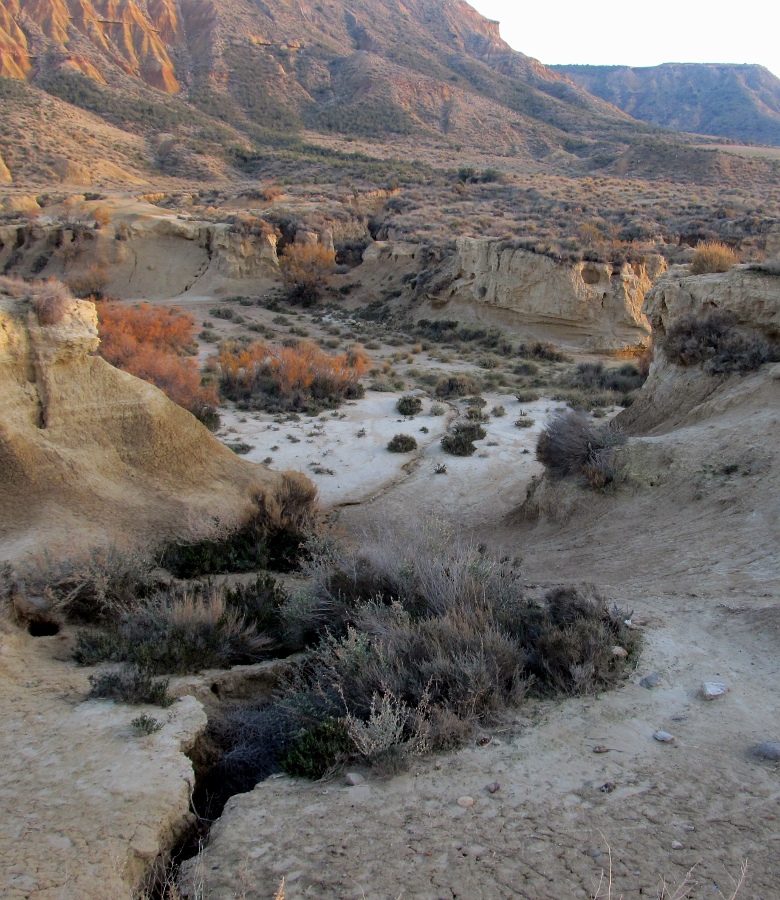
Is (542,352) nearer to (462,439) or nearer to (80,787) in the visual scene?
(462,439)

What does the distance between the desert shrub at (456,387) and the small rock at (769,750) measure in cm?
1348

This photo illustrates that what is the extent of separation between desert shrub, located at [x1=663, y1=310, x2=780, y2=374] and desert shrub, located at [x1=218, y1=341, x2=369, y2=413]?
7.65m

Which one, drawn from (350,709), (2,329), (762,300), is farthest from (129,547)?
(762,300)

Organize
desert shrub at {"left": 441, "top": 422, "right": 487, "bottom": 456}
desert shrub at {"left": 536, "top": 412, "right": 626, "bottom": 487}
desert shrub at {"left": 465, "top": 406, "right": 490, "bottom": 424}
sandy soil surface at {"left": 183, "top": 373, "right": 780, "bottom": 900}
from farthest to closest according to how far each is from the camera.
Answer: desert shrub at {"left": 465, "top": 406, "right": 490, "bottom": 424}
desert shrub at {"left": 441, "top": 422, "right": 487, "bottom": 456}
desert shrub at {"left": 536, "top": 412, "right": 626, "bottom": 487}
sandy soil surface at {"left": 183, "top": 373, "right": 780, "bottom": 900}

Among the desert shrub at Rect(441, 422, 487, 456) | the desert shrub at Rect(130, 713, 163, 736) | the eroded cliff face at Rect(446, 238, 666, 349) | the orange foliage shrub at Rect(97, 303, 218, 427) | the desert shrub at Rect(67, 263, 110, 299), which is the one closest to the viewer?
the desert shrub at Rect(130, 713, 163, 736)

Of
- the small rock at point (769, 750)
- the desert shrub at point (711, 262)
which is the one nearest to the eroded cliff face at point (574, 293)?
the desert shrub at point (711, 262)

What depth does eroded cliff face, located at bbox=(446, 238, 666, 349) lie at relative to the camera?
2147cm

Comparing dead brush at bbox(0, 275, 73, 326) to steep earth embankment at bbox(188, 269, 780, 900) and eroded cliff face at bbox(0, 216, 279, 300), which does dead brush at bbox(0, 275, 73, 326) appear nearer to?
steep earth embankment at bbox(188, 269, 780, 900)

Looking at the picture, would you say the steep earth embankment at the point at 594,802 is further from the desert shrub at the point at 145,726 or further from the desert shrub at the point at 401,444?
the desert shrub at the point at 401,444

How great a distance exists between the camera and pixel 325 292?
95.2ft

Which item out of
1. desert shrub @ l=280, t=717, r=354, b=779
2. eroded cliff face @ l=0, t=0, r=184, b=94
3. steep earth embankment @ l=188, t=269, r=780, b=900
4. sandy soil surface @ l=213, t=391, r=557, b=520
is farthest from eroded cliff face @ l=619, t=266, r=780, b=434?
eroded cliff face @ l=0, t=0, r=184, b=94

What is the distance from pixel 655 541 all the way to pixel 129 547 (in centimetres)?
528

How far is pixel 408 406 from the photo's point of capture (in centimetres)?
1448

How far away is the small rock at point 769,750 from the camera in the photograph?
10.2 feet
